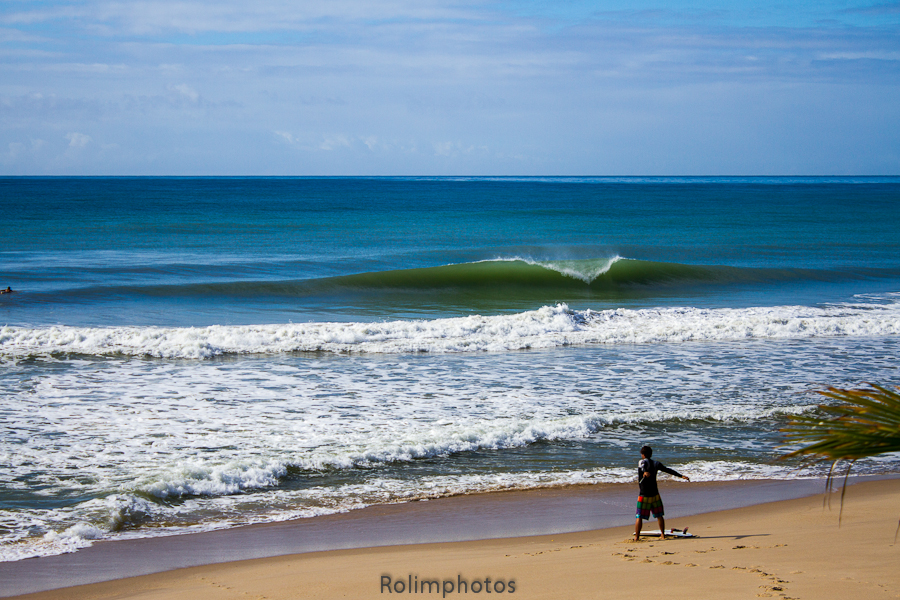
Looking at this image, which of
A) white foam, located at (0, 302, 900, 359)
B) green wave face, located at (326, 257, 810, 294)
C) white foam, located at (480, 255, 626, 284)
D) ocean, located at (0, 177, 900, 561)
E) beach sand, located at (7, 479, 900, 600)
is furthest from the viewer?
white foam, located at (480, 255, 626, 284)

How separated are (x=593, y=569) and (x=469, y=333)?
11945 mm

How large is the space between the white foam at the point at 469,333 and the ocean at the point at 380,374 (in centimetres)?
8

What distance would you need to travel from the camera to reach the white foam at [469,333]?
15509 millimetres

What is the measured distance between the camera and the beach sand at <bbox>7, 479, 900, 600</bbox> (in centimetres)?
521

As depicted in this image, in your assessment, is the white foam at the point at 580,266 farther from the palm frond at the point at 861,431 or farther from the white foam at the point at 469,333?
the palm frond at the point at 861,431

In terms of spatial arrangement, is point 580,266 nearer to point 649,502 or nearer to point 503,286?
point 503,286

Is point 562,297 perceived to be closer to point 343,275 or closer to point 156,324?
point 343,275

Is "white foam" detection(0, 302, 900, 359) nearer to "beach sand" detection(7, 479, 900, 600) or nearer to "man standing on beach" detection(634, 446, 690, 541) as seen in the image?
"man standing on beach" detection(634, 446, 690, 541)

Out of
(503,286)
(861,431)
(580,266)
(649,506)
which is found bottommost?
(649,506)

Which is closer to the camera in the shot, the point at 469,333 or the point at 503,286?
the point at 469,333

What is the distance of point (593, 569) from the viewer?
5.62 meters

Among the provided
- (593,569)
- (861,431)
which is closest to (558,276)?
(593,569)

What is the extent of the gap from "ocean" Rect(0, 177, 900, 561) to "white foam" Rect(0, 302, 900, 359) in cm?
8

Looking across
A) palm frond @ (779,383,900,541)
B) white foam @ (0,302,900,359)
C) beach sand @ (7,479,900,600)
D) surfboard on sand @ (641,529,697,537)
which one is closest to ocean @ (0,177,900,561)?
white foam @ (0,302,900,359)
